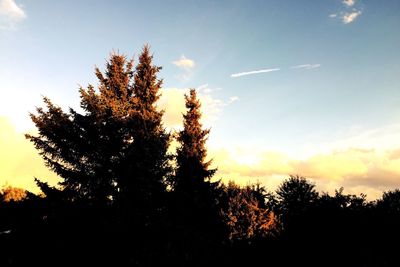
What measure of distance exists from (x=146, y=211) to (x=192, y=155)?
918 centimetres

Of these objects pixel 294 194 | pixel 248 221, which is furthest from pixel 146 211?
pixel 294 194

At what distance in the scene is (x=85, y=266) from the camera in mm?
13273

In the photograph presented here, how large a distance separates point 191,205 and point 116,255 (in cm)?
1149

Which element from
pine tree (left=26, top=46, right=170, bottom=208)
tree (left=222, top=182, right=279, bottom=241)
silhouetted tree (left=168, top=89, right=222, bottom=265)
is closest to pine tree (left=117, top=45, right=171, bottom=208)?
pine tree (left=26, top=46, right=170, bottom=208)

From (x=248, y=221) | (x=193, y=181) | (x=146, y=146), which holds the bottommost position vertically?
(x=248, y=221)

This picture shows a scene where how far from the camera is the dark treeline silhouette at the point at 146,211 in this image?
46.4 ft

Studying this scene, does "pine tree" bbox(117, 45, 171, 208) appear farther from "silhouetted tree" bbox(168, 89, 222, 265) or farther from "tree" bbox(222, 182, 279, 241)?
"tree" bbox(222, 182, 279, 241)

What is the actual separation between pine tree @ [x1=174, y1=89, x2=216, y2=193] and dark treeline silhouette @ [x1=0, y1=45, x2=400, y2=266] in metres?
0.13

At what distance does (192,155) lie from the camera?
27547 mm

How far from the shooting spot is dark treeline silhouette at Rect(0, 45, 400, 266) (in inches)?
557

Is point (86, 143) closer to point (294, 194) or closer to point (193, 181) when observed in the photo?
point (193, 181)

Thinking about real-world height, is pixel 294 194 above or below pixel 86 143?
below

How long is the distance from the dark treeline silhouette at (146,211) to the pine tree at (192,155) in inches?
5.1

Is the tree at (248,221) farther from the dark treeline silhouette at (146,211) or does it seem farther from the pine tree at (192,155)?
the pine tree at (192,155)
